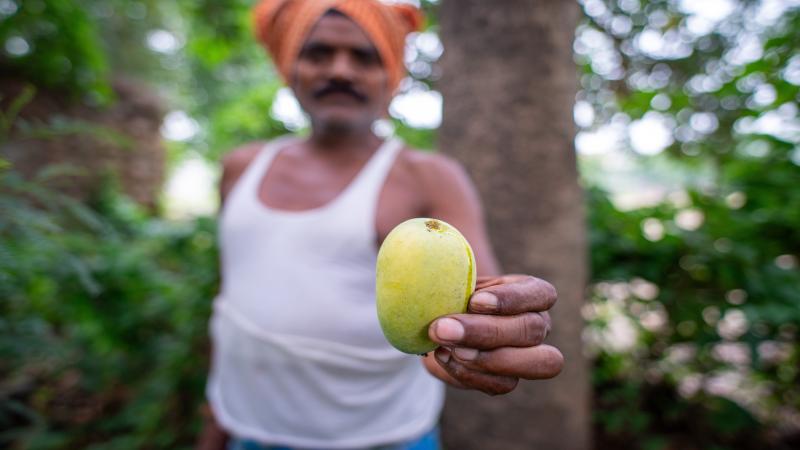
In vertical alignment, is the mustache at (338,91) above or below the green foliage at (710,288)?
above

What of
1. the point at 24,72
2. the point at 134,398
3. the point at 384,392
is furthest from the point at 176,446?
the point at 24,72

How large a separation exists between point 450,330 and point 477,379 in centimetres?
12

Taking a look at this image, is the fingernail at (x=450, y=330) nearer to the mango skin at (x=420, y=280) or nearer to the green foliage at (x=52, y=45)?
the mango skin at (x=420, y=280)

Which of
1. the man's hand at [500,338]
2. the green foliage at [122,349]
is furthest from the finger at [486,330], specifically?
Answer: the green foliage at [122,349]

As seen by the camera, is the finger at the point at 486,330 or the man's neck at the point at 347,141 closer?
the finger at the point at 486,330

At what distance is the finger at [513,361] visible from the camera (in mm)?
727

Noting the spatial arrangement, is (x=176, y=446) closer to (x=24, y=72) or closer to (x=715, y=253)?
(x=715, y=253)

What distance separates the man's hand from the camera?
0.71 meters

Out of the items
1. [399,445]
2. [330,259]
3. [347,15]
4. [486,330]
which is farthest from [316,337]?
[347,15]

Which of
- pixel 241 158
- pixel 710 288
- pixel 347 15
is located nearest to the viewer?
pixel 347 15

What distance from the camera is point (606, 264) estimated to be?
2365mm

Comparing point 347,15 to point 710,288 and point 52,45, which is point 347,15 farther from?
point 52,45

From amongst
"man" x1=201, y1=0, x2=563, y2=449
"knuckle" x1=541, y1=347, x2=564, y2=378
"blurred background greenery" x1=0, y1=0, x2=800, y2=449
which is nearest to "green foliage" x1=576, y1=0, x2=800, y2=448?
"blurred background greenery" x1=0, y1=0, x2=800, y2=449

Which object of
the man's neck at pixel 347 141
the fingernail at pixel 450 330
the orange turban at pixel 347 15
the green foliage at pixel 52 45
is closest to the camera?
the fingernail at pixel 450 330
